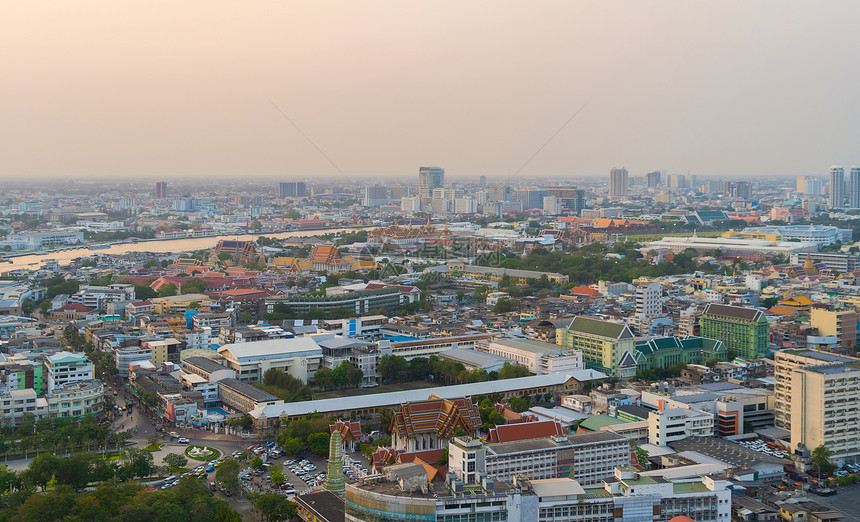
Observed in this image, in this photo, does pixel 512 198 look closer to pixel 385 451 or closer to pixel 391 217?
pixel 391 217

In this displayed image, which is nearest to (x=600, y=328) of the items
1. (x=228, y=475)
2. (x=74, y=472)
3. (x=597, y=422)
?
(x=597, y=422)

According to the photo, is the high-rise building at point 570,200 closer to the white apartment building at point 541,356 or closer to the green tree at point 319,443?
the white apartment building at point 541,356

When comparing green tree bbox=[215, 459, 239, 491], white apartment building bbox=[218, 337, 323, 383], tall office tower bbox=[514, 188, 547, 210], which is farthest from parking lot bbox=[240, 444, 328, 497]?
tall office tower bbox=[514, 188, 547, 210]

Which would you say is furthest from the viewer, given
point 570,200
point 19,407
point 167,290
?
point 570,200

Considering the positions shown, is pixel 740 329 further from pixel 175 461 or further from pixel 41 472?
pixel 41 472

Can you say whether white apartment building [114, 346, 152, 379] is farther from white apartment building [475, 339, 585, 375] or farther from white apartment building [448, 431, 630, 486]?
white apartment building [448, 431, 630, 486]

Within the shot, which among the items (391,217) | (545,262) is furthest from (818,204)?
(545,262)
